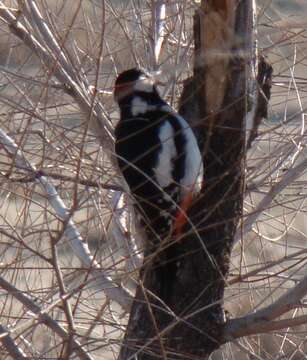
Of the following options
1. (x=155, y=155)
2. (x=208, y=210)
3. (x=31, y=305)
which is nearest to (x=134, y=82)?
(x=155, y=155)

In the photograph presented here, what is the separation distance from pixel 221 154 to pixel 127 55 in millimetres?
668

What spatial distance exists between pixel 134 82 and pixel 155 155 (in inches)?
10.1

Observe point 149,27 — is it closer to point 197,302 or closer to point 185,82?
point 185,82

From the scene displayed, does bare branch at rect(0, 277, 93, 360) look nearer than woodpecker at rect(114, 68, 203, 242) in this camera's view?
Yes

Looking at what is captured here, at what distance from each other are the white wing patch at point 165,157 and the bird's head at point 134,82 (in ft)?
0.55

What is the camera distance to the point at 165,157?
297cm

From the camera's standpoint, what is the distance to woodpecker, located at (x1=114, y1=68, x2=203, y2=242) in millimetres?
2832

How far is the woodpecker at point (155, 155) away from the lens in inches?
111

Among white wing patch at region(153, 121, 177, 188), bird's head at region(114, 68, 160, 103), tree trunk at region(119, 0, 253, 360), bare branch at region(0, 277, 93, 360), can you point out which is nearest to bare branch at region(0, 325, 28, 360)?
bare branch at region(0, 277, 93, 360)

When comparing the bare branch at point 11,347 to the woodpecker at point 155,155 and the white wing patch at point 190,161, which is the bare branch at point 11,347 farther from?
the white wing patch at point 190,161

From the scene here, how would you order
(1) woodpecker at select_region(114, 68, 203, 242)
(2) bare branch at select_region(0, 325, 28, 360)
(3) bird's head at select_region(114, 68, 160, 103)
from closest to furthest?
1. (2) bare branch at select_region(0, 325, 28, 360)
2. (1) woodpecker at select_region(114, 68, 203, 242)
3. (3) bird's head at select_region(114, 68, 160, 103)

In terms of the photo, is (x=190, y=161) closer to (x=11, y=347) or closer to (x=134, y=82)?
(x=134, y=82)

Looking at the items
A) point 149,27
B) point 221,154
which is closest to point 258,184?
point 221,154

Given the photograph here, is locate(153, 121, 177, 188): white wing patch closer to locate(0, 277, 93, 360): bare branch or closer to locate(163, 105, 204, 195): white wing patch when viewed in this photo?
locate(163, 105, 204, 195): white wing patch
